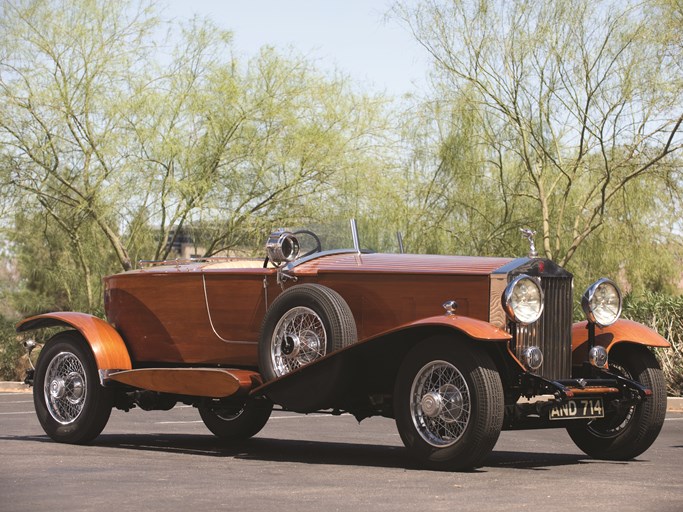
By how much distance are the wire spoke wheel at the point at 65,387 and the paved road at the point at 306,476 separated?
1.03ft

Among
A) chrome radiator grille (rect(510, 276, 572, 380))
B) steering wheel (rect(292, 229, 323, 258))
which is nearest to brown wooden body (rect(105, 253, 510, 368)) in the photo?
steering wheel (rect(292, 229, 323, 258))

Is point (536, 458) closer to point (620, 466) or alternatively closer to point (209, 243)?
point (620, 466)

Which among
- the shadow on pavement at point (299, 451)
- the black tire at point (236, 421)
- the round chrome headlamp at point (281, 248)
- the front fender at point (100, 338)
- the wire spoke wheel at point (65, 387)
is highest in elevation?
the round chrome headlamp at point (281, 248)

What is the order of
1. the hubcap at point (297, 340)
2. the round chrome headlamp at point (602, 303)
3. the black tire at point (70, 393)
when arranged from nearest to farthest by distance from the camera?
the hubcap at point (297, 340) < the round chrome headlamp at point (602, 303) < the black tire at point (70, 393)

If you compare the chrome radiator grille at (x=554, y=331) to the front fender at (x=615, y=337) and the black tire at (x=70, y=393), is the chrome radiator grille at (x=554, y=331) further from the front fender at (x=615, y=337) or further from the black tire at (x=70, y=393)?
the black tire at (x=70, y=393)

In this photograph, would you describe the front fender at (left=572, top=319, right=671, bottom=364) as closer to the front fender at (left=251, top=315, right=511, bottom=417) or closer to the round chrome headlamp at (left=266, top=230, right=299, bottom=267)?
the front fender at (left=251, top=315, right=511, bottom=417)

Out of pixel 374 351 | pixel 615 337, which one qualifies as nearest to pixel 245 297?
pixel 374 351

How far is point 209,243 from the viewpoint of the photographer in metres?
27.8

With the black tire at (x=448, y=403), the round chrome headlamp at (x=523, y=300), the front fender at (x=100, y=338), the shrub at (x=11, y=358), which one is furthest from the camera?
the shrub at (x=11, y=358)

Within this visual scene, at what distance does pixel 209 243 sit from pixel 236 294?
17.5 meters

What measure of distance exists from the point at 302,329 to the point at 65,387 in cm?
273

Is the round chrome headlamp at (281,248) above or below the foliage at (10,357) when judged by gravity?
above

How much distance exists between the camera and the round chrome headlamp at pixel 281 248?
1016 centimetres

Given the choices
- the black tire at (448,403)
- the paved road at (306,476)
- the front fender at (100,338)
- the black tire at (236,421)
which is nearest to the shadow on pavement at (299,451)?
the paved road at (306,476)
